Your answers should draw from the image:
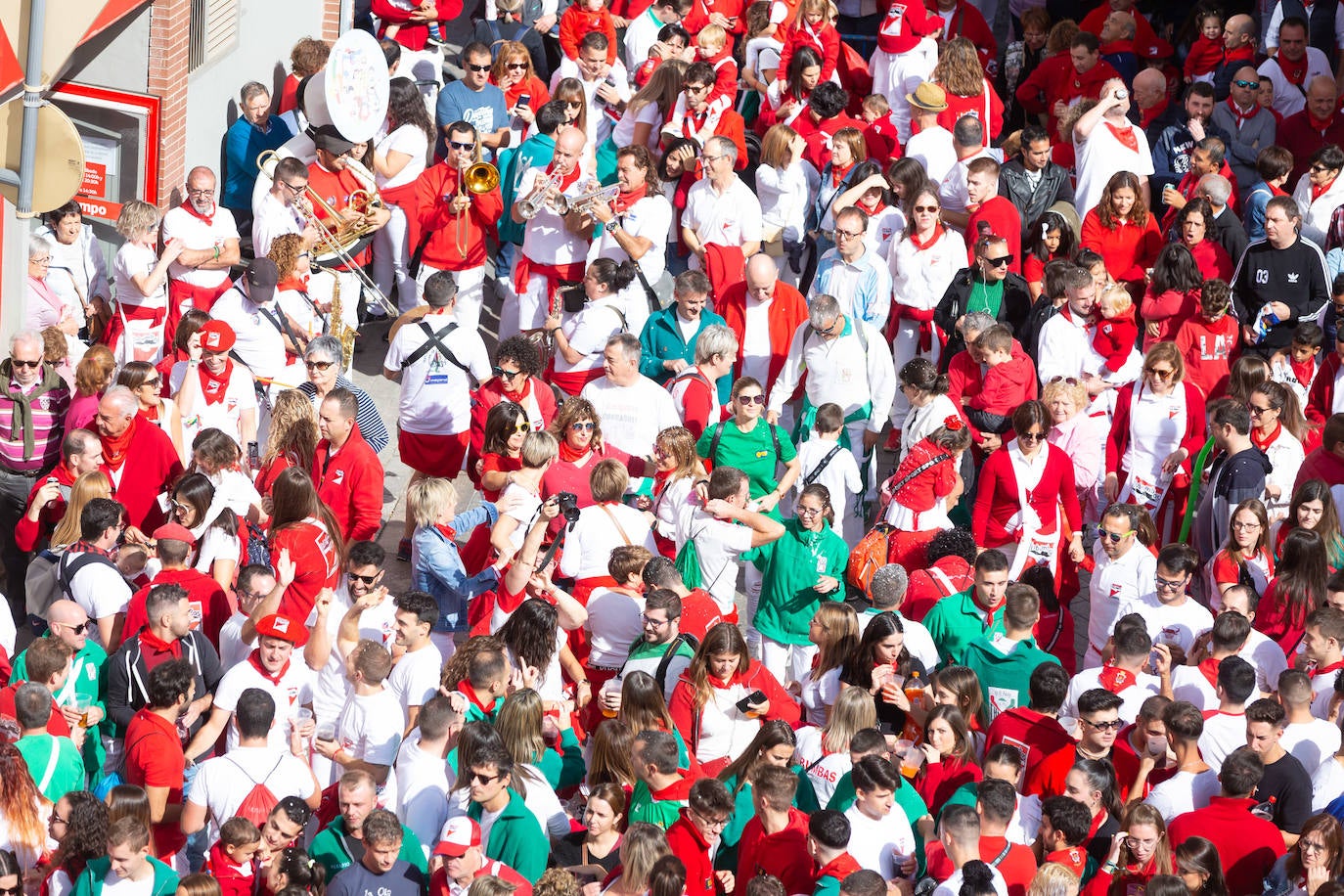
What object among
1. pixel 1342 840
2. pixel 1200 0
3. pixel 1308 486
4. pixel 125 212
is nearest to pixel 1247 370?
pixel 1308 486

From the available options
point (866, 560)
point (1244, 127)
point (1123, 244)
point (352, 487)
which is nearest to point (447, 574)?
point (352, 487)

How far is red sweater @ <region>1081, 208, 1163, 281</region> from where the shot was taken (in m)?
11.9

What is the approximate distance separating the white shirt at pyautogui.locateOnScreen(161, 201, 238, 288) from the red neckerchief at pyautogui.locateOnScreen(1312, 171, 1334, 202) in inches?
268

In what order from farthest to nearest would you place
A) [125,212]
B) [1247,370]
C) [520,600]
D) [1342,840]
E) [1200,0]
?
[1200,0], [125,212], [1247,370], [520,600], [1342,840]

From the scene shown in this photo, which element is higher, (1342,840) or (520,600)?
(1342,840)

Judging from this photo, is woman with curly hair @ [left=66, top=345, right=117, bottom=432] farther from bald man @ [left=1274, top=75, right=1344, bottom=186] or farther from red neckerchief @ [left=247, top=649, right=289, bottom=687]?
bald man @ [left=1274, top=75, right=1344, bottom=186]

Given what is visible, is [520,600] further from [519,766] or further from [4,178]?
[4,178]

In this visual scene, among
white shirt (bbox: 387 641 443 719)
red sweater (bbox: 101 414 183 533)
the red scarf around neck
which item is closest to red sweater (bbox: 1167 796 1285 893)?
white shirt (bbox: 387 641 443 719)

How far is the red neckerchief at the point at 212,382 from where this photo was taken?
399 inches

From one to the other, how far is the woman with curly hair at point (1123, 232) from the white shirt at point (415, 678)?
5.73m

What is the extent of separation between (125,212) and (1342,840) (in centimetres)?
762

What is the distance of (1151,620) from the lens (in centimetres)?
877

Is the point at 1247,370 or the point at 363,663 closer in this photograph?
the point at 363,663

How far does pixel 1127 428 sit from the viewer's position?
10.5 m
